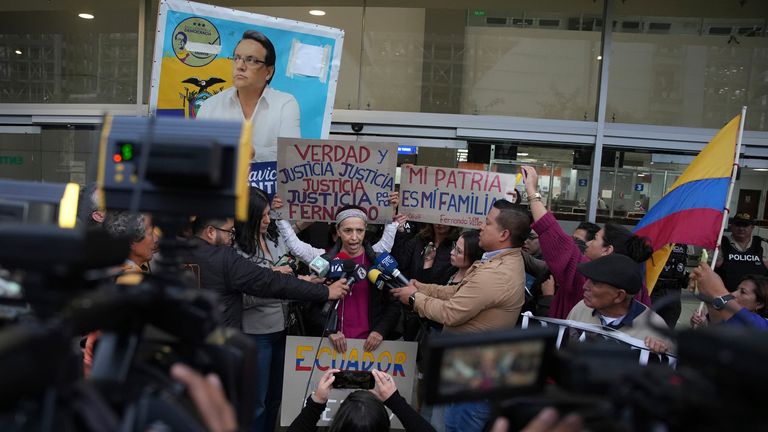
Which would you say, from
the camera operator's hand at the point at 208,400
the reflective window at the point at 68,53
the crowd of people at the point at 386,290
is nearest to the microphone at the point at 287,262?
the crowd of people at the point at 386,290

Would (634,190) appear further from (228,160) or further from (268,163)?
(228,160)

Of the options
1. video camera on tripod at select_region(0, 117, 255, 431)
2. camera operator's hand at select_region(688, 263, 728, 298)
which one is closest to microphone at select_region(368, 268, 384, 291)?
camera operator's hand at select_region(688, 263, 728, 298)

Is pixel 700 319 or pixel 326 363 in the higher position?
pixel 700 319

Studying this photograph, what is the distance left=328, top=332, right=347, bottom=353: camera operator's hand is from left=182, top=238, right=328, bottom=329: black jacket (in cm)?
41

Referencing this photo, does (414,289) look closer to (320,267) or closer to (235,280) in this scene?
(320,267)

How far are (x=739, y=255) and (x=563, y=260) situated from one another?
3034 millimetres

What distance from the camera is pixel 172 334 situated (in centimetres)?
134

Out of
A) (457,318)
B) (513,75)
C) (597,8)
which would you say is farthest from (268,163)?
(597,8)

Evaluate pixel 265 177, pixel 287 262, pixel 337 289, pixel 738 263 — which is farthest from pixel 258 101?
pixel 738 263

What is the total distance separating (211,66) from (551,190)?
3837 millimetres

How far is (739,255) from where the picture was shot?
575cm

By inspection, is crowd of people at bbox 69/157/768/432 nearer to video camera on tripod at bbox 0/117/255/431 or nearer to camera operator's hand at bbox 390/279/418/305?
camera operator's hand at bbox 390/279/418/305

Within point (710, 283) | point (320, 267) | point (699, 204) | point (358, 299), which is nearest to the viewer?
point (710, 283)

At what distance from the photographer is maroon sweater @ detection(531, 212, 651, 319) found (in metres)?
→ 3.71
